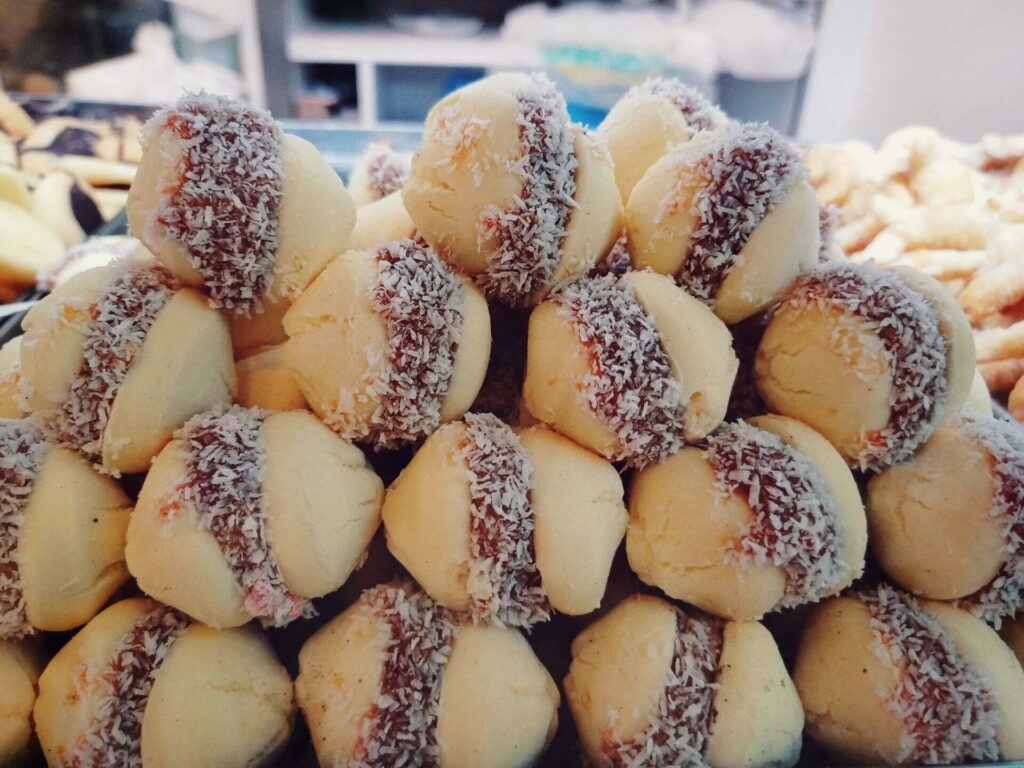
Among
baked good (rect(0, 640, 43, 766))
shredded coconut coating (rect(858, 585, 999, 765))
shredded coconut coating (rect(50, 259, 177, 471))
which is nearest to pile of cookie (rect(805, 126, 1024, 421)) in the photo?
shredded coconut coating (rect(858, 585, 999, 765))

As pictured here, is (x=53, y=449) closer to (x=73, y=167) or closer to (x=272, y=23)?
(x=73, y=167)

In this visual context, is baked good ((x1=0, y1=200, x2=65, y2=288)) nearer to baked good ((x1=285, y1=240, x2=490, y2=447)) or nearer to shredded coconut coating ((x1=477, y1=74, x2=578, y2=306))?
baked good ((x1=285, y1=240, x2=490, y2=447))

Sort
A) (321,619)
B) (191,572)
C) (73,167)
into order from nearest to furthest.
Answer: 1. (191,572)
2. (321,619)
3. (73,167)

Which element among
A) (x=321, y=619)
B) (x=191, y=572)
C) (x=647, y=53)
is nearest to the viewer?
(x=191, y=572)

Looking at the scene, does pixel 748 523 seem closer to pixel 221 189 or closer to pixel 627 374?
pixel 627 374

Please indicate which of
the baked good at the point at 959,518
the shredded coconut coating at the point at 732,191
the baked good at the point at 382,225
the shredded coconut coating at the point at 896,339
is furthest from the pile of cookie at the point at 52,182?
the baked good at the point at 959,518

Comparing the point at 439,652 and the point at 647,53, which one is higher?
the point at 647,53

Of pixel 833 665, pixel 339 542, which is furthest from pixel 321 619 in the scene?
pixel 833 665
